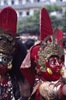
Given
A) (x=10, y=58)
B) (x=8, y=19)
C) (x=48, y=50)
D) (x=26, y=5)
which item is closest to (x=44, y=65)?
(x=48, y=50)

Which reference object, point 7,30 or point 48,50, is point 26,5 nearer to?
point 7,30

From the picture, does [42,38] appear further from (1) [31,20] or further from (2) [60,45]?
(1) [31,20]

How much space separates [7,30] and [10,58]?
0.30m

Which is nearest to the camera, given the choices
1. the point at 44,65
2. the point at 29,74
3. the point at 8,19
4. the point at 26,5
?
the point at 44,65

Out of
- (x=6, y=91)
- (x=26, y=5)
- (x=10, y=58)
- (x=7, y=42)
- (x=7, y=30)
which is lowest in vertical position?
(x=26, y=5)

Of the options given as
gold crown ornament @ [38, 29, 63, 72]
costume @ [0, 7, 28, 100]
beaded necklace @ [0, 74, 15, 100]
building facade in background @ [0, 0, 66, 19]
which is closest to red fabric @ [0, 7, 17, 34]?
costume @ [0, 7, 28, 100]

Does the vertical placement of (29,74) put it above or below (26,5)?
above

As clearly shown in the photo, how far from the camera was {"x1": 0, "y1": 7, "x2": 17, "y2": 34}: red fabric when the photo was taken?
16.0ft

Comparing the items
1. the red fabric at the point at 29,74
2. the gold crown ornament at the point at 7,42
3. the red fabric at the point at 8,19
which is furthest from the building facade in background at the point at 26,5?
the red fabric at the point at 29,74

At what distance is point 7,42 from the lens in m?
4.81

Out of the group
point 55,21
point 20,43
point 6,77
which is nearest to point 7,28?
point 20,43

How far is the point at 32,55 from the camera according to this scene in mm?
4613

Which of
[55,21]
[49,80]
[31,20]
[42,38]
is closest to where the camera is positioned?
[49,80]

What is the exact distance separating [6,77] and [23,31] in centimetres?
3957
